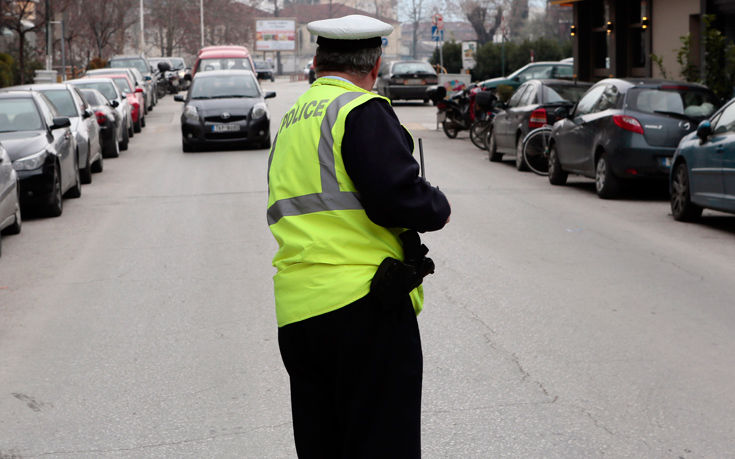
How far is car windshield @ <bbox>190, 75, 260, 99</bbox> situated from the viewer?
2362 centimetres

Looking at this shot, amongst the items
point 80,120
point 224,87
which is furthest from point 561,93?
point 80,120

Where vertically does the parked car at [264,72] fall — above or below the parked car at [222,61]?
above

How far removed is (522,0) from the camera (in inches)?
3536

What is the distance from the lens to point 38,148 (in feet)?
43.8

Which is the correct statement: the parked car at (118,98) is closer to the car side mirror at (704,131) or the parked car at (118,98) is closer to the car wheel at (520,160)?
the car wheel at (520,160)

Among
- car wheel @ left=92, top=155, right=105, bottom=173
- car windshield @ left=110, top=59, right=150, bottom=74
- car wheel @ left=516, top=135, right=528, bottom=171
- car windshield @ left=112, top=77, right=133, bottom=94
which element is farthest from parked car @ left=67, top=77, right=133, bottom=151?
car windshield @ left=110, top=59, right=150, bottom=74

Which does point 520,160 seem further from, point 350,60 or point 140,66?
point 140,66

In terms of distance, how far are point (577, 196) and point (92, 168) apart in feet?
28.8

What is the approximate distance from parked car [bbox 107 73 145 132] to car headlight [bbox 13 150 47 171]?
15951 mm

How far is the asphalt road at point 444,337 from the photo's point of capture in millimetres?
5230

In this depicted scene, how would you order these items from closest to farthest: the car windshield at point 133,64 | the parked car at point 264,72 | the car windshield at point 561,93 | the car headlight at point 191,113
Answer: the car windshield at point 561,93 < the car headlight at point 191,113 < the car windshield at point 133,64 < the parked car at point 264,72

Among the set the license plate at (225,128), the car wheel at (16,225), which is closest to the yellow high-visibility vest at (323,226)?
the car wheel at (16,225)

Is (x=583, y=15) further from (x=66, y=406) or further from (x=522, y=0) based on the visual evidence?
(x=522, y=0)

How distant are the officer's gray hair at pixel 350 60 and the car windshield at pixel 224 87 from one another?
2045 centimetres
